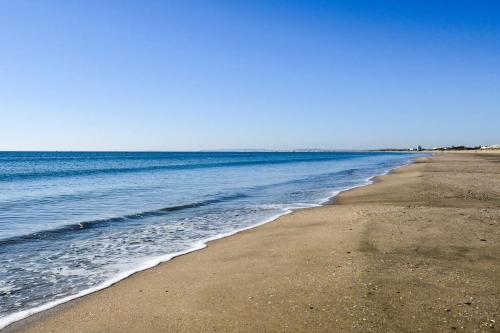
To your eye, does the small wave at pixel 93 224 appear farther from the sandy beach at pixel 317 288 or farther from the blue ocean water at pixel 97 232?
the sandy beach at pixel 317 288

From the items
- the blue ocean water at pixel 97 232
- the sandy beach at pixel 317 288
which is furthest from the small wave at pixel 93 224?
the sandy beach at pixel 317 288

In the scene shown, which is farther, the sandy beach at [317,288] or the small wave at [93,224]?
the small wave at [93,224]

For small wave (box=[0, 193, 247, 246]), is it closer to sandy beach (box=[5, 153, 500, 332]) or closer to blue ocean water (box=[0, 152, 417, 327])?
blue ocean water (box=[0, 152, 417, 327])

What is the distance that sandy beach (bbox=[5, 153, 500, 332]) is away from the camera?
483 centimetres

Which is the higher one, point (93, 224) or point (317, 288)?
point (317, 288)

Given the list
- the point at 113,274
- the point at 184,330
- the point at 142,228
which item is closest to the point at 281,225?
the point at 142,228

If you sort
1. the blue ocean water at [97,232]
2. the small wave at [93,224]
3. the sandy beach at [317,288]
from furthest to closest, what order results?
the small wave at [93,224], the blue ocean water at [97,232], the sandy beach at [317,288]

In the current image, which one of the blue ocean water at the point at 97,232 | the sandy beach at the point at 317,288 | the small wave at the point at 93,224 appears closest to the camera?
the sandy beach at the point at 317,288

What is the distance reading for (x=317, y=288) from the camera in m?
5.88

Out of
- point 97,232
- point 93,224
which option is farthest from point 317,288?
point 93,224

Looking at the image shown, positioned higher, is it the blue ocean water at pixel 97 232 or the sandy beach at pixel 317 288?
the sandy beach at pixel 317 288

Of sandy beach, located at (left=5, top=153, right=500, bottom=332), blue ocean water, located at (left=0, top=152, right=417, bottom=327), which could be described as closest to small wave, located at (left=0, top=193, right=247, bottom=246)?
blue ocean water, located at (left=0, top=152, right=417, bottom=327)

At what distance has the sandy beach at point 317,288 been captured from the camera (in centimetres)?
483

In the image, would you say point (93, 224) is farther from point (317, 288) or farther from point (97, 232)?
point (317, 288)
